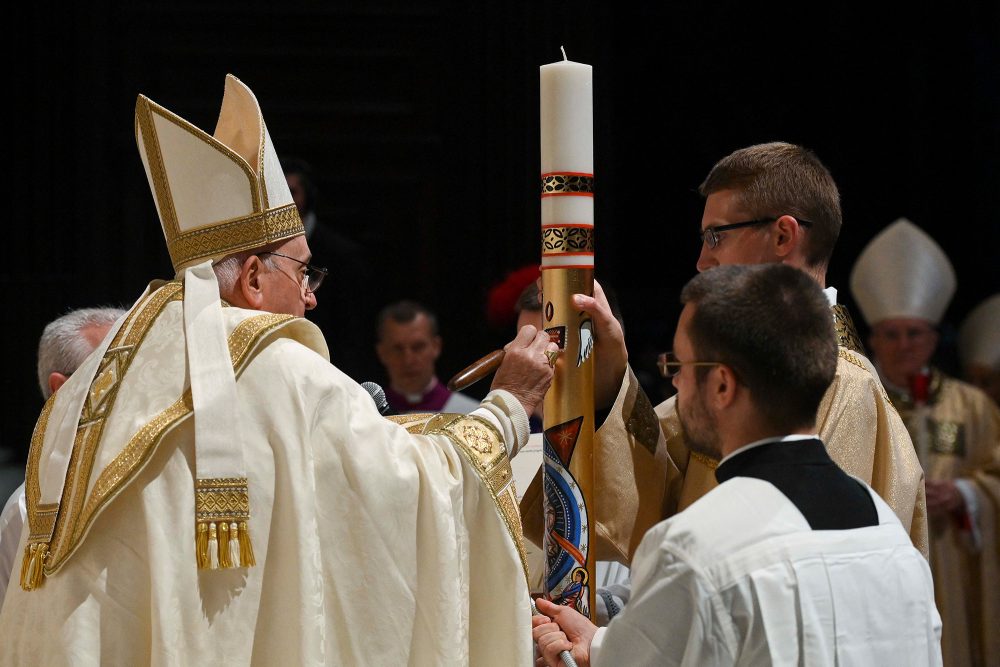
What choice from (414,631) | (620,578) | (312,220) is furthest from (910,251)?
(414,631)

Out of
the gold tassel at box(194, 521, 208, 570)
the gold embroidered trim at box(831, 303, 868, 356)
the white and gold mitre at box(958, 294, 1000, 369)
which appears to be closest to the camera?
the gold tassel at box(194, 521, 208, 570)

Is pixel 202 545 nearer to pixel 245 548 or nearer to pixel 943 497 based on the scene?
pixel 245 548

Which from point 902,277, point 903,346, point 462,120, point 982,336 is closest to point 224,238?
point 462,120

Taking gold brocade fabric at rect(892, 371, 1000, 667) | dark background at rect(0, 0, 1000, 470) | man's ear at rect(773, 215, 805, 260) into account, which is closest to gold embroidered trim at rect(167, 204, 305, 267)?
man's ear at rect(773, 215, 805, 260)

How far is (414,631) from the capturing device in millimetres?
2875

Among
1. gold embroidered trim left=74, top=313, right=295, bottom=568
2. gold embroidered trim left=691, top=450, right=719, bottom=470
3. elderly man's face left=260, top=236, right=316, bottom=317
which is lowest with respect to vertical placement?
gold embroidered trim left=691, top=450, right=719, bottom=470

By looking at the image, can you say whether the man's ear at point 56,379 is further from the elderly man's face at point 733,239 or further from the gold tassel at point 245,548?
the elderly man's face at point 733,239

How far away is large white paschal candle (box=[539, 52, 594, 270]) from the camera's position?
2734 millimetres

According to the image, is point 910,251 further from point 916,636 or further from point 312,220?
point 916,636

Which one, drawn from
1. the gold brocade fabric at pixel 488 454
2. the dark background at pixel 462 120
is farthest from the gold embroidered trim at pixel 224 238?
the dark background at pixel 462 120

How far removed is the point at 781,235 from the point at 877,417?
437 mm

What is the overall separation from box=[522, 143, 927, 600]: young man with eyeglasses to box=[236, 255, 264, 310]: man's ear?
758 millimetres

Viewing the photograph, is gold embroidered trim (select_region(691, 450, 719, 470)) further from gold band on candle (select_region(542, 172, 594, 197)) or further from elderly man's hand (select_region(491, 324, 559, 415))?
gold band on candle (select_region(542, 172, 594, 197))

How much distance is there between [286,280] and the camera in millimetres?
3113
